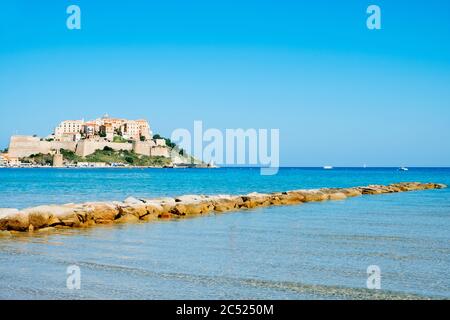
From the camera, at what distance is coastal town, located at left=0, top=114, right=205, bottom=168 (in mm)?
128625

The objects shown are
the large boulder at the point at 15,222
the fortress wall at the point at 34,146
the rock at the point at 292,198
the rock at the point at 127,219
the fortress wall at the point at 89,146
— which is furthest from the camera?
the fortress wall at the point at 34,146

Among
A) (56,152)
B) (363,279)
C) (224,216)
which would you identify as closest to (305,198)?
(224,216)

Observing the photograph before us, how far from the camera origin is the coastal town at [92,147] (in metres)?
129

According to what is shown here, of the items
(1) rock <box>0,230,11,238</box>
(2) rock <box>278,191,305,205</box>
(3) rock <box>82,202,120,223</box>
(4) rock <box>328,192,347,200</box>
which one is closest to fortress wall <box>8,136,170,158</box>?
(4) rock <box>328,192,347,200</box>

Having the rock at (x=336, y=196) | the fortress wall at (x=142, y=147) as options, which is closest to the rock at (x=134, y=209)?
the rock at (x=336, y=196)

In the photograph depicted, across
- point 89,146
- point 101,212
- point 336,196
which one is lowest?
point 336,196

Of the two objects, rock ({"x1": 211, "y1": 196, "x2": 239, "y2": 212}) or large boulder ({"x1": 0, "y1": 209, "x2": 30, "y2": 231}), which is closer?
large boulder ({"x1": 0, "y1": 209, "x2": 30, "y2": 231})

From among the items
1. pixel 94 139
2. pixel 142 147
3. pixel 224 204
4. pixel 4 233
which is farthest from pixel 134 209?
pixel 142 147

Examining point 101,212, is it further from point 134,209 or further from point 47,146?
point 47,146

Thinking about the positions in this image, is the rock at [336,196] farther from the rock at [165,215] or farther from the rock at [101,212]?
the rock at [101,212]

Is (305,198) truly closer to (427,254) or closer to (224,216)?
(224,216)

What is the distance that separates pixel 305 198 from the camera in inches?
1062

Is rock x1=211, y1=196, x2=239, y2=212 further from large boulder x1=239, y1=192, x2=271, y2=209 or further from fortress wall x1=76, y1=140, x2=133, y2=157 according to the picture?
fortress wall x1=76, y1=140, x2=133, y2=157

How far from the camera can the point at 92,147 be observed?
12812 cm
